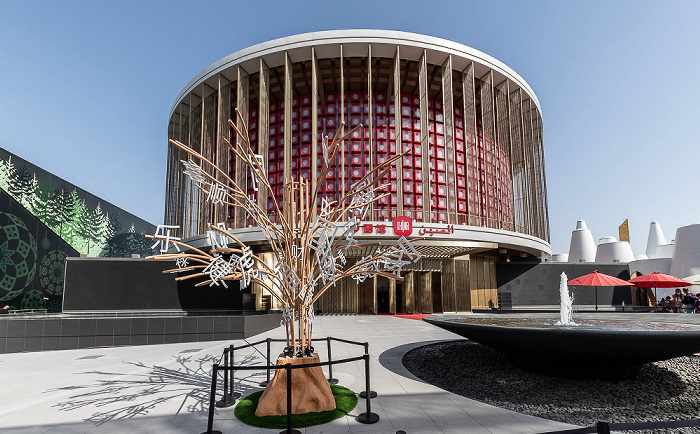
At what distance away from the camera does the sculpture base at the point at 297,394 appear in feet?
16.8

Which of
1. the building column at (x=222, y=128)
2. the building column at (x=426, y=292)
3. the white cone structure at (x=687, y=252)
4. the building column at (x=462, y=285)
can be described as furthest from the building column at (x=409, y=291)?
the white cone structure at (x=687, y=252)

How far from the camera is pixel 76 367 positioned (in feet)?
30.1

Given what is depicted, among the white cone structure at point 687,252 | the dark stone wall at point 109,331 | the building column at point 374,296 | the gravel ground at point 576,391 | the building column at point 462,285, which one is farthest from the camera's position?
the white cone structure at point 687,252

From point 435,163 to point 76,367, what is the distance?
24106 mm

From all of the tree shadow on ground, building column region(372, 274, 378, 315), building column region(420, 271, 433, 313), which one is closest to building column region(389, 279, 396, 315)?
building column region(372, 274, 378, 315)

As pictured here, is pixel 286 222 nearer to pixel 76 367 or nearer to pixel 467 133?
pixel 76 367

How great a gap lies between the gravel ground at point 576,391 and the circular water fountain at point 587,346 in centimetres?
20

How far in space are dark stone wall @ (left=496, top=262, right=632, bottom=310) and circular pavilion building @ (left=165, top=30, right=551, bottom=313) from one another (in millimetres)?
972

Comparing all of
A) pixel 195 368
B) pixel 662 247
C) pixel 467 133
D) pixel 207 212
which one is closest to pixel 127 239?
pixel 207 212

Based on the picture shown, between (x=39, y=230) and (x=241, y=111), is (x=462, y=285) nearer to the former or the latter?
(x=241, y=111)

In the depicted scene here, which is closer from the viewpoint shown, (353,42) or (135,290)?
(135,290)

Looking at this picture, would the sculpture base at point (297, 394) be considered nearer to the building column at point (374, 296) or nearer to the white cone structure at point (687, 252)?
the building column at point (374, 296)

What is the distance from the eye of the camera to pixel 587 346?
556 centimetres

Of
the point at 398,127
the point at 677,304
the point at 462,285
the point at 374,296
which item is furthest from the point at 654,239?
the point at 398,127
